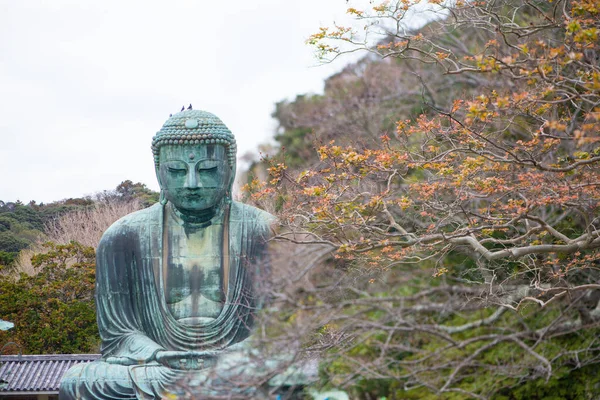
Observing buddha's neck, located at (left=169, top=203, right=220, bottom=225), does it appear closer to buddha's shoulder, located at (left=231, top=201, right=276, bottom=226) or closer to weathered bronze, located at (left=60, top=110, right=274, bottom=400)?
weathered bronze, located at (left=60, top=110, right=274, bottom=400)

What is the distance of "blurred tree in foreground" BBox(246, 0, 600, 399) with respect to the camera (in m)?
7.40

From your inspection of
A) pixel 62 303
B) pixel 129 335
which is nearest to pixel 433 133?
pixel 129 335

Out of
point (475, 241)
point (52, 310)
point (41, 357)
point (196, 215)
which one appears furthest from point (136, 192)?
point (475, 241)

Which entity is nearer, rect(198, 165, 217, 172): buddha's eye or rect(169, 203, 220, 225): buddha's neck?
rect(198, 165, 217, 172): buddha's eye

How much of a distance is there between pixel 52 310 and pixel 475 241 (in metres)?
17.8

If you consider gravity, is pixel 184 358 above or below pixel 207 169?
below

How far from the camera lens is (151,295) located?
34.3ft

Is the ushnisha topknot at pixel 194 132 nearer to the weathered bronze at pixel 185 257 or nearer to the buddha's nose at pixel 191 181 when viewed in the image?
the weathered bronze at pixel 185 257

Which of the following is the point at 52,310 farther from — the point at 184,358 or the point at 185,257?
the point at 184,358

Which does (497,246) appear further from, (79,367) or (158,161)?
(79,367)

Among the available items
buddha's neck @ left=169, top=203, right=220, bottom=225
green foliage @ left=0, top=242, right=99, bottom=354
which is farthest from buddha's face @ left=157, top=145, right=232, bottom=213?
green foliage @ left=0, top=242, right=99, bottom=354

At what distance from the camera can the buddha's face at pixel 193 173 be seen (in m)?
10.4

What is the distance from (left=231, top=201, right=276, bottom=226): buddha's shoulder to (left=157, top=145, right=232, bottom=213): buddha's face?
0.35 meters

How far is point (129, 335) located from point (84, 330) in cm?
1552
